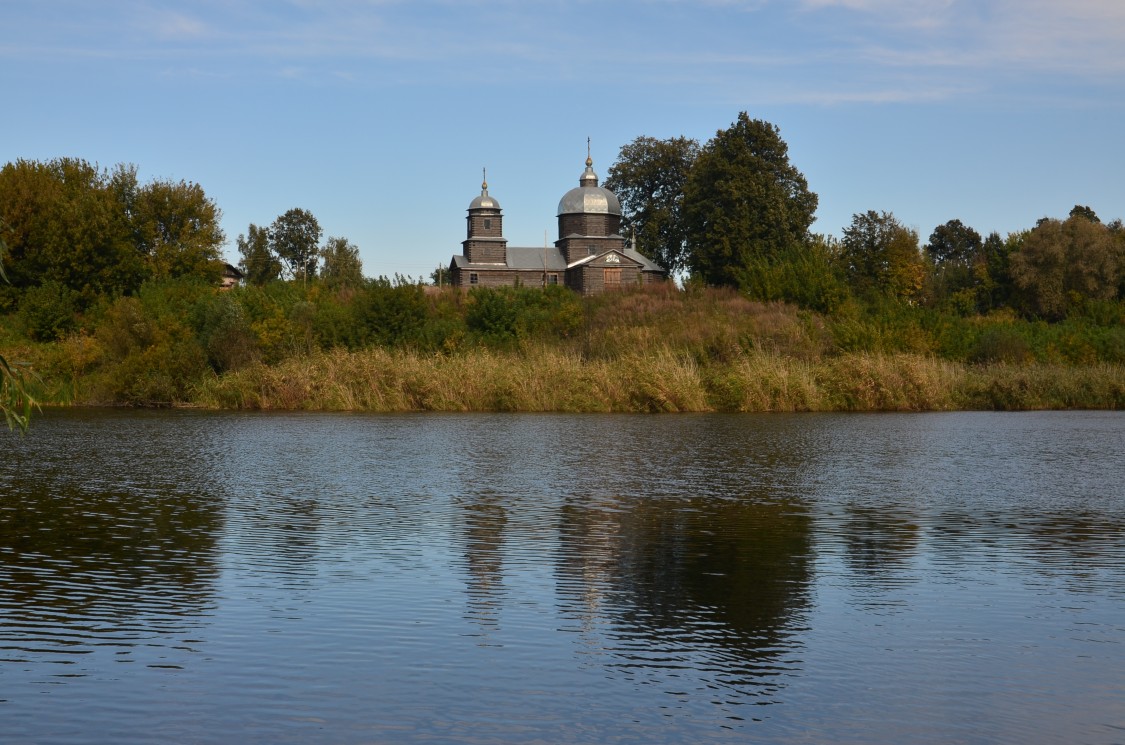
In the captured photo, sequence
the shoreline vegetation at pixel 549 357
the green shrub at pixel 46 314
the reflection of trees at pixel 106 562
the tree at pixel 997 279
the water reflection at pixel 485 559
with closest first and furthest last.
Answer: the reflection of trees at pixel 106 562
the water reflection at pixel 485 559
the shoreline vegetation at pixel 549 357
the green shrub at pixel 46 314
the tree at pixel 997 279

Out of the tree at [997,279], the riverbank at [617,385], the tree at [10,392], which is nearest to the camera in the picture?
the tree at [10,392]

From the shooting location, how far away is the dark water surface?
→ 252 inches

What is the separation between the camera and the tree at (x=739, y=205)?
255ft

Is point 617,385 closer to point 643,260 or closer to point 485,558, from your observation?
point 485,558

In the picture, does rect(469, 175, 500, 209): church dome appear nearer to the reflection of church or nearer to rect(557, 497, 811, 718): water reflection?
the reflection of church

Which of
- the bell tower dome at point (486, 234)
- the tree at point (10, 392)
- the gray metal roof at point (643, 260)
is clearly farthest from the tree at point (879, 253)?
the tree at point (10, 392)

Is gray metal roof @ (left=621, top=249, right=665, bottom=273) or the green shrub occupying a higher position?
gray metal roof @ (left=621, top=249, right=665, bottom=273)

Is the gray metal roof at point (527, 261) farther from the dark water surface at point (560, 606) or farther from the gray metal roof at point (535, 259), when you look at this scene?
the dark water surface at point (560, 606)

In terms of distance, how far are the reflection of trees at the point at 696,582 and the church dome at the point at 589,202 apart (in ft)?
260

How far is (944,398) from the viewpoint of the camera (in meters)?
41.1

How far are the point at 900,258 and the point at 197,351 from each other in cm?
5994

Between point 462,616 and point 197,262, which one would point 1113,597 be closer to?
point 462,616

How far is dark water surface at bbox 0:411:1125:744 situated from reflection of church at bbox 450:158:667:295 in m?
72.3

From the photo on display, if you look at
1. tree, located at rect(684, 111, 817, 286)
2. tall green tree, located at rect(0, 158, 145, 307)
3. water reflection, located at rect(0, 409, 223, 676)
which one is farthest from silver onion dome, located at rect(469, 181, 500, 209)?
water reflection, located at rect(0, 409, 223, 676)
